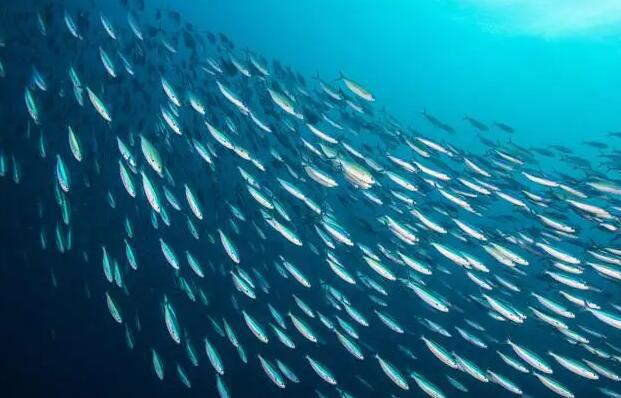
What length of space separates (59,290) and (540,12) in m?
30.0

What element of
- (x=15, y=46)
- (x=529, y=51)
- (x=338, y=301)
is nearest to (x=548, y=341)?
(x=338, y=301)

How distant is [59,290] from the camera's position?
1068 centimetres

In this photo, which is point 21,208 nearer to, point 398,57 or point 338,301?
point 338,301

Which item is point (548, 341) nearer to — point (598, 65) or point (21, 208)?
point (21, 208)

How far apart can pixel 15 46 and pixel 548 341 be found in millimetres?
19628

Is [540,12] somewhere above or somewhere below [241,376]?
above

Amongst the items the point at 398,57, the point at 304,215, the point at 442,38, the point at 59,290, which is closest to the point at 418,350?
the point at 304,215

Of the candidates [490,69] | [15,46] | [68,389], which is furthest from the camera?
[490,69]

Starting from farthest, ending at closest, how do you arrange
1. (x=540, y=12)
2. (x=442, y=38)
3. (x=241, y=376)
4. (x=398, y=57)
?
(x=398, y=57)
(x=442, y=38)
(x=540, y=12)
(x=241, y=376)

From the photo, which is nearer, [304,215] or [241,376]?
[304,215]

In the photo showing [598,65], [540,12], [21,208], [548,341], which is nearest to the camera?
[21,208]

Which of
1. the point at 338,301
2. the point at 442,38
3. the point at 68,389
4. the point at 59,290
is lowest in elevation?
the point at 68,389

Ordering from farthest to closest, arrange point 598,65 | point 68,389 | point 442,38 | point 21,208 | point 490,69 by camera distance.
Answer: point 490,69 → point 442,38 → point 598,65 → point 21,208 → point 68,389

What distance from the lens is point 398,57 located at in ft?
246
